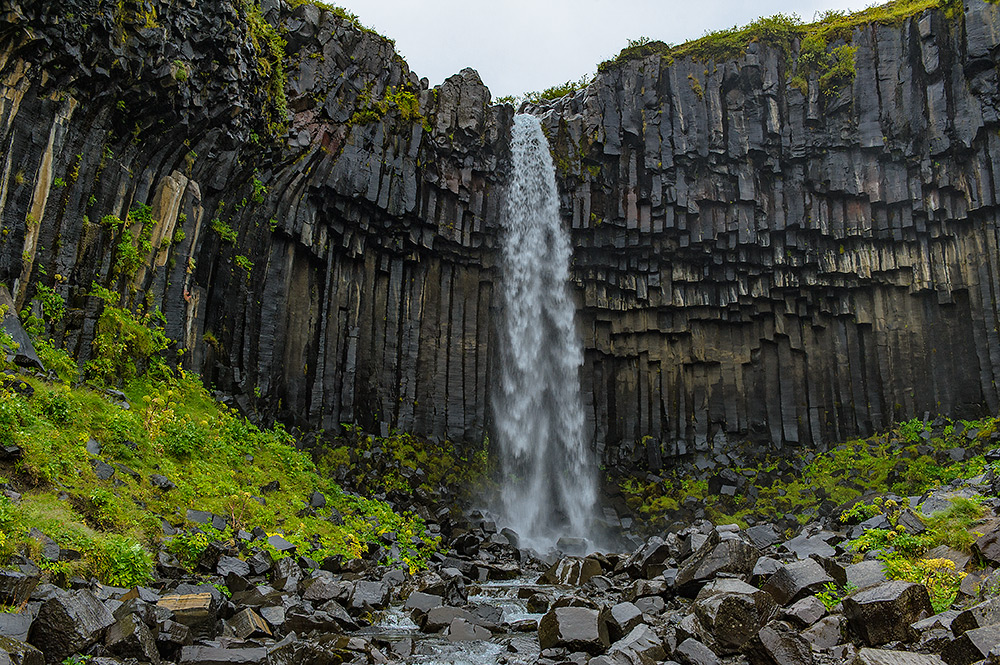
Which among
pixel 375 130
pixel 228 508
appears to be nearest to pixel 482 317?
pixel 375 130

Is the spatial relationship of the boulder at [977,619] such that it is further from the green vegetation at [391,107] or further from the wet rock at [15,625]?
the green vegetation at [391,107]

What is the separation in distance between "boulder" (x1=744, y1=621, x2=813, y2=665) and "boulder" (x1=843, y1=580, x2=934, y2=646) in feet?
2.10

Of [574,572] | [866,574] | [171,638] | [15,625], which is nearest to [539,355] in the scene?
[574,572]

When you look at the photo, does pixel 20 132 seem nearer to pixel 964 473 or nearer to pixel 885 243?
pixel 964 473

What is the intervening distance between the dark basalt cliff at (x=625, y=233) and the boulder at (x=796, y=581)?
1251cm

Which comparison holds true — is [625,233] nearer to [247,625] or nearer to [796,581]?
[796,581]

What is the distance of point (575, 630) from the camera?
6680 mm

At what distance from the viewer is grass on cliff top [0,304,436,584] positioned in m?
7.10

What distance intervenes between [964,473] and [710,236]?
1012 centimetres

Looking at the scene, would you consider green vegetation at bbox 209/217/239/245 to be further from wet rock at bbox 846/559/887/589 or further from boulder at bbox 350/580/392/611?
wet rock at bbox 846/559/887/589

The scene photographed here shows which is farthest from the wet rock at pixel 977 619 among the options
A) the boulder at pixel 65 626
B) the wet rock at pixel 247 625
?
the boulder at pixel 65 626

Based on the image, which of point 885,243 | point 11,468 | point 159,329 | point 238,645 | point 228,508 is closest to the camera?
point 238,645

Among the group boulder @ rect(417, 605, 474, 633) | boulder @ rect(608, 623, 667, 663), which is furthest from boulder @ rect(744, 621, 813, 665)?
boulder @ rect(417, 605, 474, 633)

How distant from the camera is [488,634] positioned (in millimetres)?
7629
